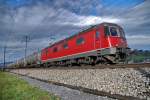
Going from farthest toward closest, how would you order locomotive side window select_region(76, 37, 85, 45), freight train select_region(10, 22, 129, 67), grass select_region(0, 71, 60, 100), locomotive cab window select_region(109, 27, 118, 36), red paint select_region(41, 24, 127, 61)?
locomotive side window select_region(76, 37, 85, 45) → locomotive cab window select_region(109, 27, 118, 36) → red paint select_region(41, 24, 127, 61) → freight train select_region(10, 22, 129, 67) → grass select_region(0, 71, 60, 100)

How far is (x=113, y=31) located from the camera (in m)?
18.8

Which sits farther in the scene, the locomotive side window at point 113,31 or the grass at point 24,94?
the locomotive side window at point 113,31

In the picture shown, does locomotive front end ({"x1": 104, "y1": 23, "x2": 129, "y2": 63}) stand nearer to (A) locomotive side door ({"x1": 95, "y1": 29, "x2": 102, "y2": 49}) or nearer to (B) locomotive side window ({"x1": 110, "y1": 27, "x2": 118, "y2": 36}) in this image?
(B) locomotive side window ({"x1": 110, "y1": 27, "x2": 118, "y2": 36})

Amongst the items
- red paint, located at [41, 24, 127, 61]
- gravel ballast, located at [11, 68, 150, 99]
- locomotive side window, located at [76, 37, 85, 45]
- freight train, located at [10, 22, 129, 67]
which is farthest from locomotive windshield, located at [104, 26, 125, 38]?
gravel ballast, located at [11, 68, 150, 99]

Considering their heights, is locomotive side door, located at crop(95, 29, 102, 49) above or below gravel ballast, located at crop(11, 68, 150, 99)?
above

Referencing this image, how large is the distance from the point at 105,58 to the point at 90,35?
296 cm

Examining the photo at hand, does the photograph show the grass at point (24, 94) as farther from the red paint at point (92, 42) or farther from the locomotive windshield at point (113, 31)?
the locomotive windshield at point (113, 31)

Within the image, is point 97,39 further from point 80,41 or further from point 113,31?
point 80,41

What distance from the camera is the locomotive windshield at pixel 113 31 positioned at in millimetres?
18375

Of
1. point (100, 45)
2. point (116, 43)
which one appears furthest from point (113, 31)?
point (100, 45)

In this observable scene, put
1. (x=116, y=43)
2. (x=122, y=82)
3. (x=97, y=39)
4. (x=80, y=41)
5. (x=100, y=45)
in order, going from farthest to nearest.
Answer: (x=80, y=41) < (x=97, y=39) < (x=100, y=45) < (x=116, y=43) < (x=122, y=82)

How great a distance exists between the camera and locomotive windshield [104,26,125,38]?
1838cm

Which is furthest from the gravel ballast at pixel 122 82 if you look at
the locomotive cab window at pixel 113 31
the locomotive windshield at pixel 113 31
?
the locomotive cab window at pixel 113 31

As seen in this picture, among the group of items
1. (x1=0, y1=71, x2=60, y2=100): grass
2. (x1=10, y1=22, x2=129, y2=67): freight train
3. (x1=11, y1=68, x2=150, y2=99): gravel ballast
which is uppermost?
(x1=10, y1=22, x2=129, y2=67): freight train
